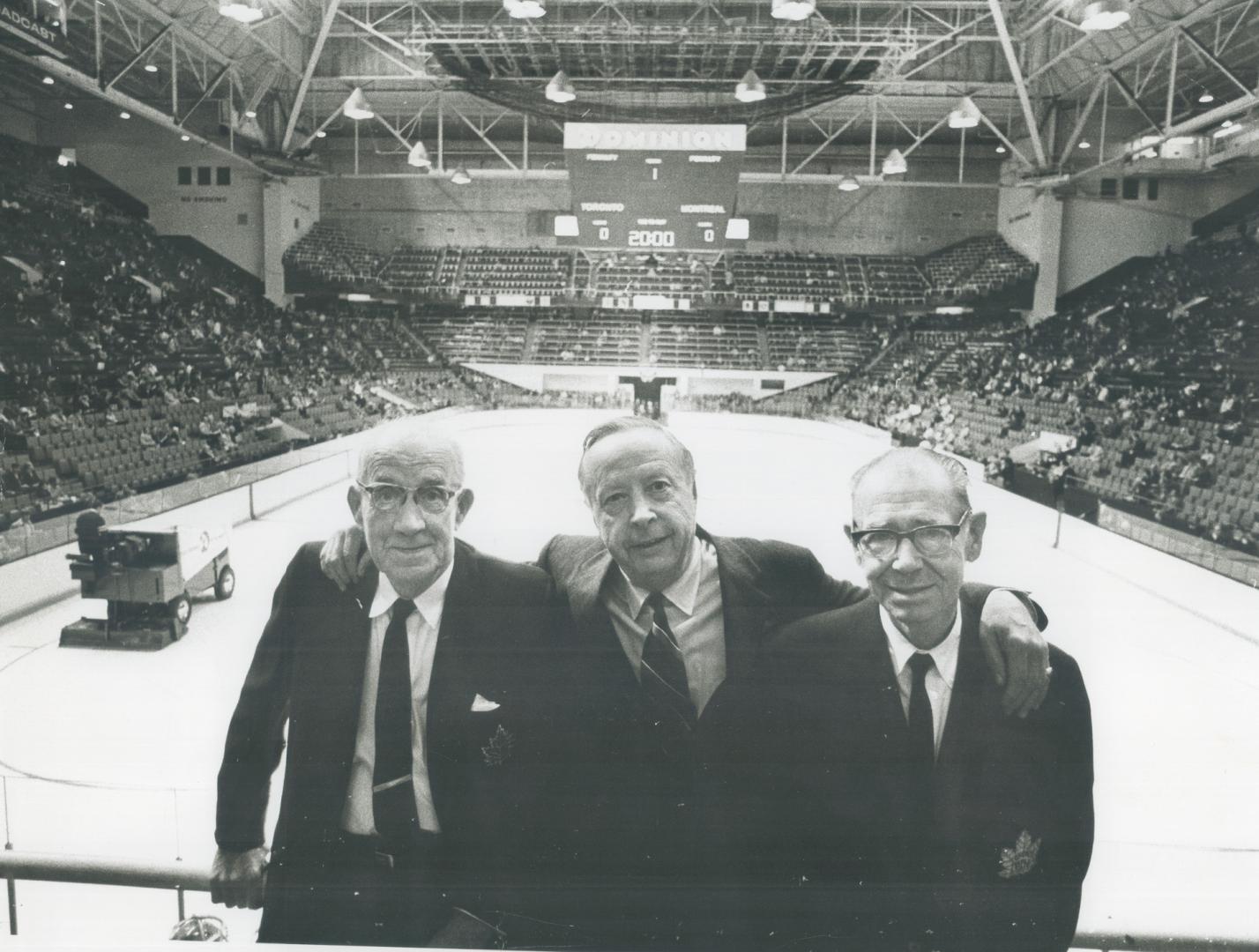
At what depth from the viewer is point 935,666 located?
1447 mm

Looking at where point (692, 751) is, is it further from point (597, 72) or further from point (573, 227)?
point (597, 72)

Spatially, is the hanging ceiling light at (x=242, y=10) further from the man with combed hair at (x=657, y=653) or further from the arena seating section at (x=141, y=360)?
the man with combed hair at (x=657, y=653)

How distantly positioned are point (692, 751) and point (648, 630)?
0.92 feet

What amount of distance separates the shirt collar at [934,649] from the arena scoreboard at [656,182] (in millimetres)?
1012

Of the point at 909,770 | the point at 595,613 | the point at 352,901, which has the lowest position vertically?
the point at 352,901

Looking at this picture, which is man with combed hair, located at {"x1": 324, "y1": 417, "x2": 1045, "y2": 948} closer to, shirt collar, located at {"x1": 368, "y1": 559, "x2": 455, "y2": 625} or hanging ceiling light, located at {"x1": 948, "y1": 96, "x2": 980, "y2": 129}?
shirt collar, located at {"x1": 368, "y1": 559, "x2": 455, "y2": 625}

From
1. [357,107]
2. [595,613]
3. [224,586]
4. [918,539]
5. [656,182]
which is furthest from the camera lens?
[357,107]

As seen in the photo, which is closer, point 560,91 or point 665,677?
point 665,677

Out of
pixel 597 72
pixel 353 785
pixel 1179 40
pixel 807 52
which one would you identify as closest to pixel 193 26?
pixel 597 72

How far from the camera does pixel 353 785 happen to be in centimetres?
158

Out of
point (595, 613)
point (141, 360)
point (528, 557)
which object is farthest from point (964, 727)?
point (141, 360)

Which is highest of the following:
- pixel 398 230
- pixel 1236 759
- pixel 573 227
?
pixel 398 230

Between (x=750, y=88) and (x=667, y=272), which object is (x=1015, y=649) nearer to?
(x=667, y=272)

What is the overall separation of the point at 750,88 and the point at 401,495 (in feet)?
4.26
